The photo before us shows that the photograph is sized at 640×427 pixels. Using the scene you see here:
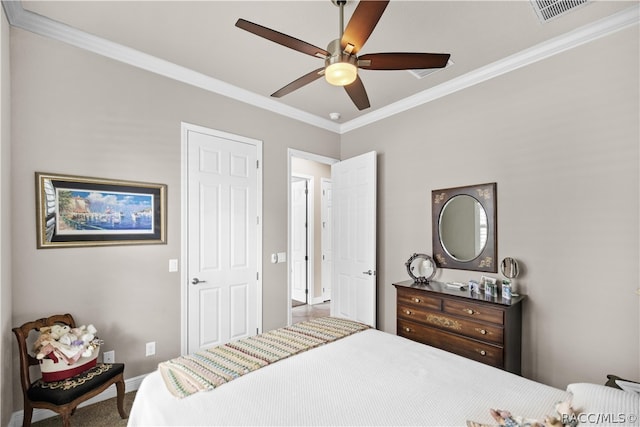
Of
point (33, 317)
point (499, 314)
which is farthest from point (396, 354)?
point (33, 317)

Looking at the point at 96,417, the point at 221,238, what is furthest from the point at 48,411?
the point at 221,238

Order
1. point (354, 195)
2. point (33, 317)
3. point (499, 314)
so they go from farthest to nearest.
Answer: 1. point (354, 195)
2. point (499, 314)
3. point (33, 317)

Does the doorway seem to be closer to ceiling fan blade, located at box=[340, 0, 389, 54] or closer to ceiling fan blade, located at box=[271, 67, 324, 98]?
ceiling fan blade, located at box=[271, 67, 324, 98]

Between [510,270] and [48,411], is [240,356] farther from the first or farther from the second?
[510,270]

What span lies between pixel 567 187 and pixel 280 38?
230 centimetres

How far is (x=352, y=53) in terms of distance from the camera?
1724 mm

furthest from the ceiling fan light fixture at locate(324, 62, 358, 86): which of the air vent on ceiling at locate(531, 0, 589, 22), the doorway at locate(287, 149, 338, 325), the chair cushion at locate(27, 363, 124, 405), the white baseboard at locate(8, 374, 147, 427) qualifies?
the doorway at locate(287, 149, 338, 325)

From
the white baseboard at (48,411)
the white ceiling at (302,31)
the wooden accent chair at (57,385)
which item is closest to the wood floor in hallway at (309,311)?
the white baseboard at (48,411)

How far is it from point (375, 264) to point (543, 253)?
1.56 m

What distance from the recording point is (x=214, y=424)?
1.20 meters

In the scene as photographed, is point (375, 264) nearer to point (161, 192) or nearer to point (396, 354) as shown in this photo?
point (396, 354)

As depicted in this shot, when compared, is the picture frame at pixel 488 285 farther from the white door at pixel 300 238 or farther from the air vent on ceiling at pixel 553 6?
the white door at pixel 300 238

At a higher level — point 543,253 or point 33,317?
point 543,253

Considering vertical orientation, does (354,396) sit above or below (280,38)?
below
